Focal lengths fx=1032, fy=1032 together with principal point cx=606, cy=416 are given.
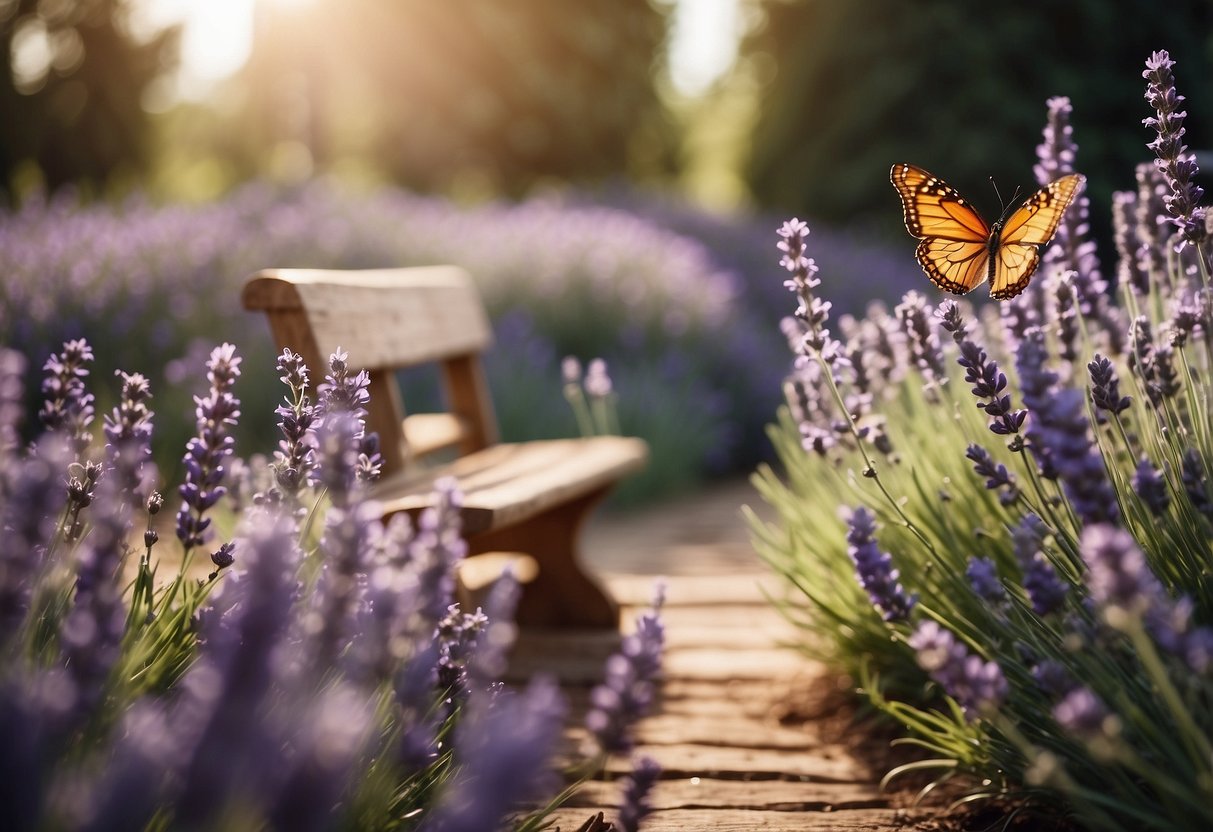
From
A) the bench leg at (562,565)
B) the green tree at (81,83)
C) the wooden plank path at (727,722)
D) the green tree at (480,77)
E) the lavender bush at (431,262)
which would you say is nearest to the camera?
the wooden plank path at (727,722)

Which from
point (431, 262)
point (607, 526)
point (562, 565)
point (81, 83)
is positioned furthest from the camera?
point (81, 83)

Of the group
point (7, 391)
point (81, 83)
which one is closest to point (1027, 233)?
point (7, 391)

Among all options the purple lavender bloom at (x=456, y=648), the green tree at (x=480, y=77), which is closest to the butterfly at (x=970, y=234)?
the purple lavender bloom at (x=456, y=648)

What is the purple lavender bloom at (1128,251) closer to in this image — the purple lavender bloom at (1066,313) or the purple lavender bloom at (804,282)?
the purple lavender bloom at (1066,313)

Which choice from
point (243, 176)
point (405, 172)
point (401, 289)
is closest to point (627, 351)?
point (401, 289)

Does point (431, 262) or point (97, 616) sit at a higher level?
point (431, 262)

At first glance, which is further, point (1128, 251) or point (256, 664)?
point (1128, 251)

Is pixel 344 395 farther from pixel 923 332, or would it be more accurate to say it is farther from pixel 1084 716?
pixel 1084 716

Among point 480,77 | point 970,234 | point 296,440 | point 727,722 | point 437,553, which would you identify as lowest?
point 727,722
